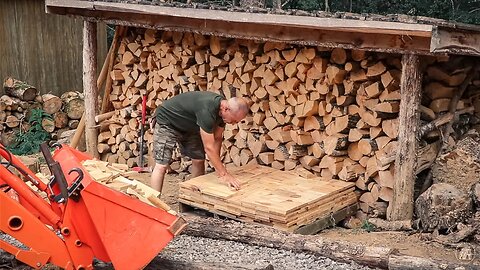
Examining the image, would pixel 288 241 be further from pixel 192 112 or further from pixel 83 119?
pixel 83 119

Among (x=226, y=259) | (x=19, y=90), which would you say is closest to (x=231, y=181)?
(x=226, y=259)

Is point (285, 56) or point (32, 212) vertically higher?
point (285, 56)

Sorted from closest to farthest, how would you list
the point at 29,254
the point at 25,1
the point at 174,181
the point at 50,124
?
1. the point at 29,254
2. the point at 174,181
3. the point at 50,124
4. the point at 25,1

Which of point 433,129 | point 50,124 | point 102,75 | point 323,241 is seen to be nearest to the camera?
point 323,241

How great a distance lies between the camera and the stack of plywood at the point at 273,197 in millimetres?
6266

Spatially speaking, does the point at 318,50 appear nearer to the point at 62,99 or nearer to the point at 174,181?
the point at 174,181

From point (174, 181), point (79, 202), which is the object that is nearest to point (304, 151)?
point (174, 181)

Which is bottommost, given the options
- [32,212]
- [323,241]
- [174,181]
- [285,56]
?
[174,181]

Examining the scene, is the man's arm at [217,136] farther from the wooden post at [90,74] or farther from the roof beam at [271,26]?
the wooden post at [90,74]

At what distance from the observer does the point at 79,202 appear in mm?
4328

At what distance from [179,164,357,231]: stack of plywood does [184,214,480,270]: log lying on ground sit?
41 cm

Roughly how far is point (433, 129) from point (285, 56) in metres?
1.83

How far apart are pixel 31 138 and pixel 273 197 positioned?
6.35 metres

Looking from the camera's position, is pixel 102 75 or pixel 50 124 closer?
pixel 102 75
